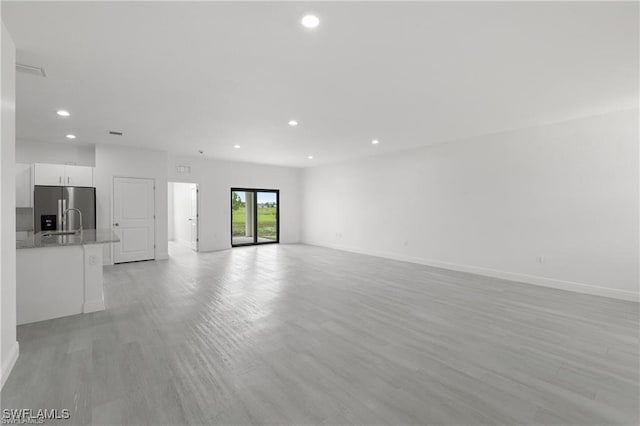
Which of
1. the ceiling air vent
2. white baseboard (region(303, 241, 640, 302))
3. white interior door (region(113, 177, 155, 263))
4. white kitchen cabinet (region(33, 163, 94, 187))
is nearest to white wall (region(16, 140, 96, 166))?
white kitchen cabinet (region(33, 163, 94, 187))

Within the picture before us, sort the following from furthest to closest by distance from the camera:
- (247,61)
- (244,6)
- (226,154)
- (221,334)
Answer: (226,154), (221,334), (247,61), (244,6)

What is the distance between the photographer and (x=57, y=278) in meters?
3.49

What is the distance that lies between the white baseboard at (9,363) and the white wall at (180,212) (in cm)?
703

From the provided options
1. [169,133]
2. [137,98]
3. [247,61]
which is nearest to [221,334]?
[247,61]

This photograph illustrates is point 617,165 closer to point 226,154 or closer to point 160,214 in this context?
point 226,154

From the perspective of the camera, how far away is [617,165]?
4.33 m

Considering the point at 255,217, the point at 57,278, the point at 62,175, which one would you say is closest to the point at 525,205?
the point at 57,278

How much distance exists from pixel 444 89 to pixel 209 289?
449 cm

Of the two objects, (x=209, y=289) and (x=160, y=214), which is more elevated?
(x=160, y=214)

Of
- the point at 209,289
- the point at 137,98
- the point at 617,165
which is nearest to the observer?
the point at 137,98

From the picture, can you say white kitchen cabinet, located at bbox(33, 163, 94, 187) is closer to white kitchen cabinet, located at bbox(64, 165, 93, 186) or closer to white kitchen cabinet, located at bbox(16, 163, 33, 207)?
white kitchen cabinet, located at bbox(64, 165, 93, 186)

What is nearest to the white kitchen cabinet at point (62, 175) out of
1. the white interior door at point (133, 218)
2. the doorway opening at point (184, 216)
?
the white interior door at point (133, 218)

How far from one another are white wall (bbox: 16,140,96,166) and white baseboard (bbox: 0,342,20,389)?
215 inches

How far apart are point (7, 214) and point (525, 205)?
689cm
